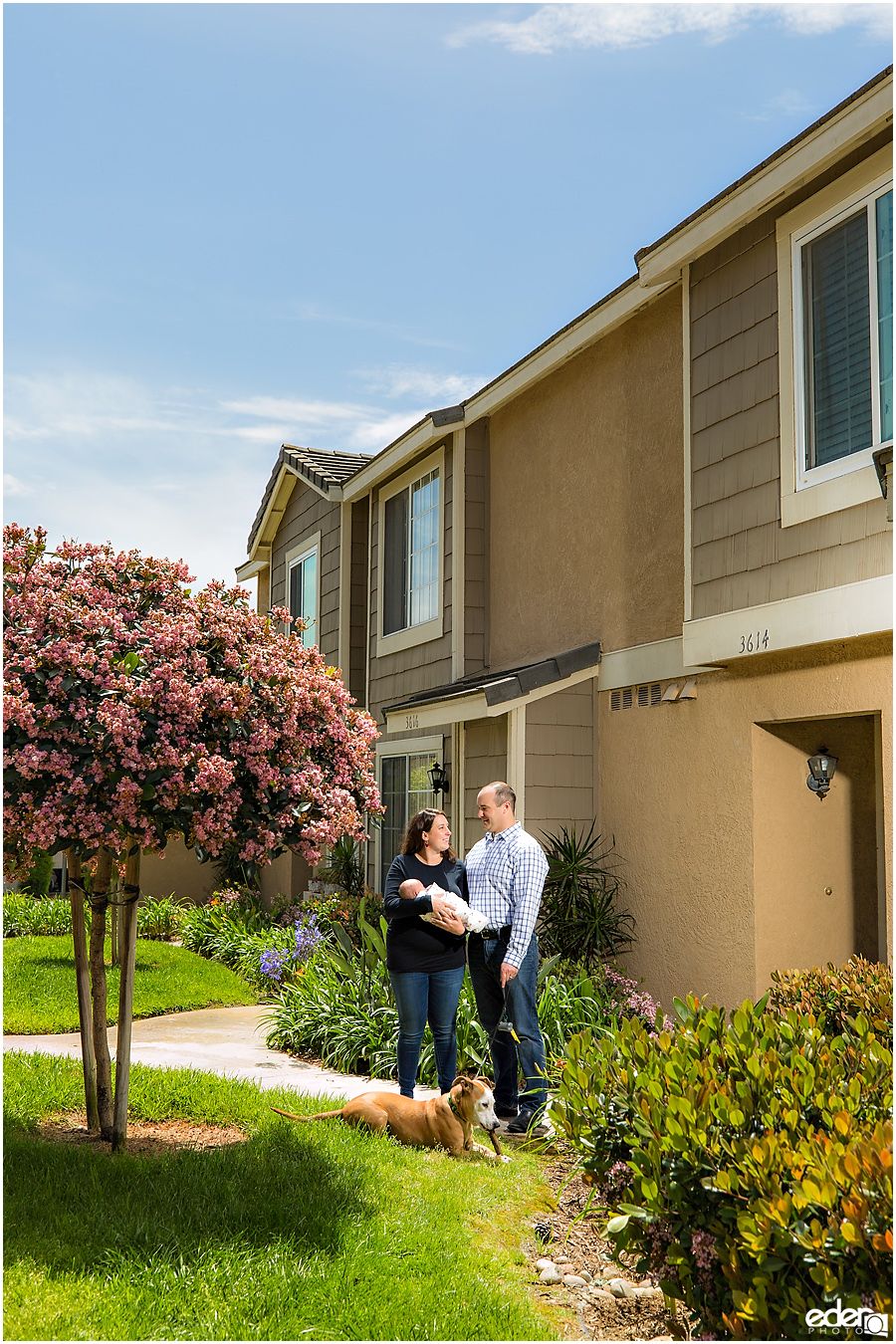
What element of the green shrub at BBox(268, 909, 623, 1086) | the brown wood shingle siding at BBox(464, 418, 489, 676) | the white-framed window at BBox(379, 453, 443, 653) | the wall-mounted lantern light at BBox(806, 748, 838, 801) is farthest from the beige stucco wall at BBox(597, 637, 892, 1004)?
the white-framed window at BBox(379, 453, 443, 653)

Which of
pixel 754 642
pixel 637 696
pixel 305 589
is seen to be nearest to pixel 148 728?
pixel 754 642

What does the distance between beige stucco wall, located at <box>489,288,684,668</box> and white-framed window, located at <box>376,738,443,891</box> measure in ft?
5.28

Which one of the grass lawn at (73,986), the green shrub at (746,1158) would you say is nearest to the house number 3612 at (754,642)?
the green shrub at (746,1158)

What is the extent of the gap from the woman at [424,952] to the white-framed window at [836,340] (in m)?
3.21

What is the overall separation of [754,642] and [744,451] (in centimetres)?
139

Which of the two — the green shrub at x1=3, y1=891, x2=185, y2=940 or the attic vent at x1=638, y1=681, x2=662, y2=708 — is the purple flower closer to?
the green shrub at x1=3, y1=891, x2=185, y2=940

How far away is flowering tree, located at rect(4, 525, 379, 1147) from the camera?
14.6 feet

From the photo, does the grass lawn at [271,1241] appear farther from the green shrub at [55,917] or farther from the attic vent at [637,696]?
the green shrub at [55,917]

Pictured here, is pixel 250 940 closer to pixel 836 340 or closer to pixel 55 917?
pixel 55 917

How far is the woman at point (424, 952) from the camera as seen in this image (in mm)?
5840

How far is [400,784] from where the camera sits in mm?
12984

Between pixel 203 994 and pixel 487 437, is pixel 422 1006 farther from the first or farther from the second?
pixel 487 437

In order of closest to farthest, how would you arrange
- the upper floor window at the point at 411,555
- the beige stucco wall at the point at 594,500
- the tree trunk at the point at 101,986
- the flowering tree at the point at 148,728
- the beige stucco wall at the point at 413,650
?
the flowering tree at the point at 148,728 → the tree trunk at the point at 101,986 → the beige stucco wall at the point at 594,500 → the beige stucco wall at the point at 413,650 → the upper floor window at the point at 411,555

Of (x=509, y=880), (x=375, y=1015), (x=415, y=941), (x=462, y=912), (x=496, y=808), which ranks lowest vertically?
(x=375, y=1015)
